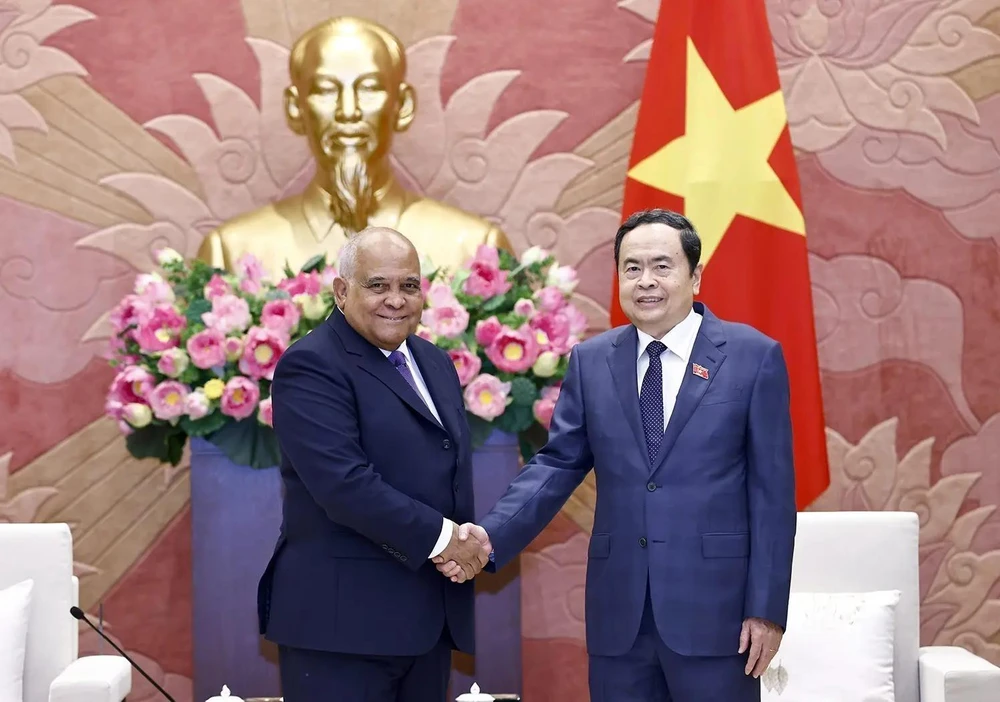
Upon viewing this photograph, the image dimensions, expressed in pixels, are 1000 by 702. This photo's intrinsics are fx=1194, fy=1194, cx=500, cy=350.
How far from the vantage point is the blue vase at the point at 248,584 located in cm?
333

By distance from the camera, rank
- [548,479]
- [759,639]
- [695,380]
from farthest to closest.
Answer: [548,479]
[695,380]
[759,639]

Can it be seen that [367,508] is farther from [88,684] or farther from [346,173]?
[346,173]

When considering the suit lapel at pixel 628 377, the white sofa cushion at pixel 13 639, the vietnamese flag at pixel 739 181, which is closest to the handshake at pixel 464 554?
the suit lapel at pixel 628 377

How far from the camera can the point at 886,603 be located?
10.3 feet

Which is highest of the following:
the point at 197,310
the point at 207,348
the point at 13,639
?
the point at 197,310

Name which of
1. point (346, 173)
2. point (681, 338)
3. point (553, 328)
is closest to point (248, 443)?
point (553, 328)

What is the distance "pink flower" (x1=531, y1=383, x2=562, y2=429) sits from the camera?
3.32m

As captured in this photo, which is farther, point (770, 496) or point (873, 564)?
point (873, 564)

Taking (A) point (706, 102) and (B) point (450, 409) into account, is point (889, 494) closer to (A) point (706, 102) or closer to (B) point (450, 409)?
(A) point (706, 102)

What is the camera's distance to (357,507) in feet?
7.70

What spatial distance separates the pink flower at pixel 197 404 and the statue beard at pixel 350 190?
0.95m

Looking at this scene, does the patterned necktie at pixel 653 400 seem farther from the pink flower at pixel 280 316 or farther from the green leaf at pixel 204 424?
the green leaf at pixel 204 424

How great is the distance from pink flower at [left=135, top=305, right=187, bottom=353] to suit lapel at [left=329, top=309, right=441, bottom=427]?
0.93 m

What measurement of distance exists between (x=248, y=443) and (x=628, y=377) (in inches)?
52.1
